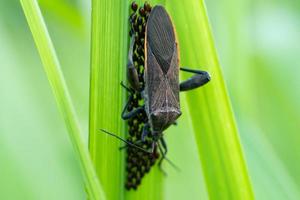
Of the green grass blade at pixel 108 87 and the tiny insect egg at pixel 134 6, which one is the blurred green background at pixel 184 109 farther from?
the tiny insect egg at pixel 134 6

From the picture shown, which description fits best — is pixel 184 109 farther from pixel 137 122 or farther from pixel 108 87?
pixel 108 87

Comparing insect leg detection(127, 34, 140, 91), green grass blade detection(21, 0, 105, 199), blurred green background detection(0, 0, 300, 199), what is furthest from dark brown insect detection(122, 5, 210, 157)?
green grass blade detection(21, 0, 105, 199)

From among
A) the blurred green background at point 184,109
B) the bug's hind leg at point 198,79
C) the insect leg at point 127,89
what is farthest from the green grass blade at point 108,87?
the bug's hind leg at point 198,79

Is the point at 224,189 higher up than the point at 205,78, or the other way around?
the point at 205,78

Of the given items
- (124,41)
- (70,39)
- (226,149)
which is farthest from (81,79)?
(226,149)

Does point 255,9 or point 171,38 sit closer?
point 171,38

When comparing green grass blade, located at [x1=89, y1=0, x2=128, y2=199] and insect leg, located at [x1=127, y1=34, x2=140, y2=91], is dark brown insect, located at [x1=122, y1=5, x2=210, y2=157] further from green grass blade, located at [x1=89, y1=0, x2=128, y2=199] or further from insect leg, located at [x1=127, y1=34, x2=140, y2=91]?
green grass blade, located at [x1=89, y1=0, x2=128, y2=199]

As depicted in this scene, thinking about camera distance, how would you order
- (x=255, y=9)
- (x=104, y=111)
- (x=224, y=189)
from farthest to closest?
(x=255, y=9)
(x=104, y=111)
(x=224, y=189)

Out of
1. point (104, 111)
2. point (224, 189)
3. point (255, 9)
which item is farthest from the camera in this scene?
point (255, 9)

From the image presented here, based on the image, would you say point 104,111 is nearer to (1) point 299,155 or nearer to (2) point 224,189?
(2) point 224,189
